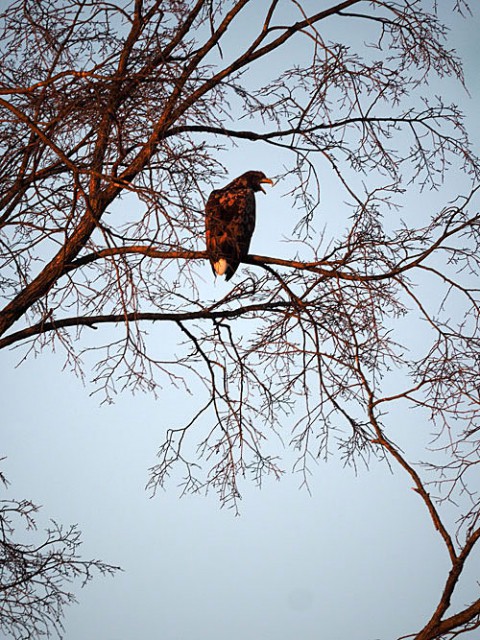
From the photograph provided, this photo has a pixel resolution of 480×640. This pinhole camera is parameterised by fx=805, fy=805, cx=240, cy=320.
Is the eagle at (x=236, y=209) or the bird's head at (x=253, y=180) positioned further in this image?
the bird's head at (x=253, y=180)

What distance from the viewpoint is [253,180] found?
550 centimetres

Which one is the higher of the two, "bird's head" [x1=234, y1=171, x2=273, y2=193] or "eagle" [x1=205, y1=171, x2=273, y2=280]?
"bird's head" [x1=234, y1=171, x2=273, y2=193]

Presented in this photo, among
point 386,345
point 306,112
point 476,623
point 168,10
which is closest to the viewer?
point 476,623

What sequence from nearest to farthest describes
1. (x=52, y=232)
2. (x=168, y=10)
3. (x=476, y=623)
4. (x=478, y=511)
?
(x=476, y=623) → (x=478, y=511) → (x=52, y=232) → (x=168, y=10)

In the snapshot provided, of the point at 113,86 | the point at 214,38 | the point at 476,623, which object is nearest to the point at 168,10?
the point at 214,38

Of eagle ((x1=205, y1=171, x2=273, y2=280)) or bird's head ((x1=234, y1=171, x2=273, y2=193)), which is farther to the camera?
bird's head ((x1=234, y1=171, x2=273, y2=193))

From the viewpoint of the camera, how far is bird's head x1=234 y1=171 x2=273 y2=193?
549cm

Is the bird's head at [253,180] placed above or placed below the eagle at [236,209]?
above

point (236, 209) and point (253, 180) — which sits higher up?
point (253, 180)

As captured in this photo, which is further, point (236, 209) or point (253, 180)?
point (253, 180)

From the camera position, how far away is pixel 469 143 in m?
4.43

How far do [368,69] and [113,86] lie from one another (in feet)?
5.27

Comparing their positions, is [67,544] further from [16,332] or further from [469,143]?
[469,143]

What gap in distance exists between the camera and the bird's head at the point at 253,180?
5488 mm
